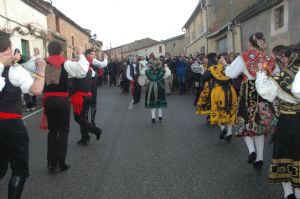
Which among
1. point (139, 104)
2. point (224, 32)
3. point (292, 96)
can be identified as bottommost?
point (139, 104)

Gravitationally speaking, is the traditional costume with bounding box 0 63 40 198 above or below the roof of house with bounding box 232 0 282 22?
below

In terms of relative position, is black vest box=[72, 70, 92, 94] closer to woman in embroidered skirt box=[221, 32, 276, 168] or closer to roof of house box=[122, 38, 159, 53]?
woman in embroidered skirt box=[221, 32, 276, 168]

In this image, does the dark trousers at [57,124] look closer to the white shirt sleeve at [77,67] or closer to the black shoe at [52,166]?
the black shoe at [52,166]

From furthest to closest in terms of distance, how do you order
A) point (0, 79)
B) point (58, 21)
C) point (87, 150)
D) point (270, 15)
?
point (58, 21)
point (270, 15)
point (87, 150)
point (0, 79)

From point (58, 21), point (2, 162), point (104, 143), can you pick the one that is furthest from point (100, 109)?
point (58, 21)

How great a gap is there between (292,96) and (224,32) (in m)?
21.9

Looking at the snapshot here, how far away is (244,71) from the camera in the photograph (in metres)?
5.81

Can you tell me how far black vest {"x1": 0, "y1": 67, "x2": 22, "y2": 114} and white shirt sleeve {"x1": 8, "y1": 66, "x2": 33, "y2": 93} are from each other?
0.14ft

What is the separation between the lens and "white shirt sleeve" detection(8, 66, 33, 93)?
13.2 ft

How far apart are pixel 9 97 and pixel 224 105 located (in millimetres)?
4681

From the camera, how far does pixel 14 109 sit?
4172 mm

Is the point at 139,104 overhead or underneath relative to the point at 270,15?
underneath

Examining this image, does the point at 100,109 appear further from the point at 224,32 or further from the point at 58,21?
the point at 58,21

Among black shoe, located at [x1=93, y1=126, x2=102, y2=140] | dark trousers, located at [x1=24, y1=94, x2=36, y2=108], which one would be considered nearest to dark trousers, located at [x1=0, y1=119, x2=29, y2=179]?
black shoe, located at [x1=93, y1=126, x2=102, y2=140]
